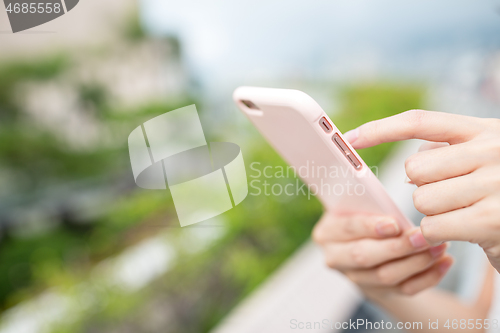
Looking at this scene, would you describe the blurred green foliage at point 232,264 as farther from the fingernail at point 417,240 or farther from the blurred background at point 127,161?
the fingernail at point 417,240

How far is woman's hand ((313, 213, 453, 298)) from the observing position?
1.23 feet

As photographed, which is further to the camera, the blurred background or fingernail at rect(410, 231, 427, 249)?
the blurred background

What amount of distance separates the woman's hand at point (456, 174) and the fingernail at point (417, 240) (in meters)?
0.08

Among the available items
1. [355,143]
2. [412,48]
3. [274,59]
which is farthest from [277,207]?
[412,48]

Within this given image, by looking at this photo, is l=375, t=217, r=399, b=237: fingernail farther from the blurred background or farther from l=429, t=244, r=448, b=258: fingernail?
the blurred background

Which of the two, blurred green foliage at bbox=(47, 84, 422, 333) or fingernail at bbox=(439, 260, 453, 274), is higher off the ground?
fingernail at bbox=(439, 260, 453, 274)

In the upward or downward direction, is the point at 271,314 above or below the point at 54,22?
below

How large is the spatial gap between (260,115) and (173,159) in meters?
0.23

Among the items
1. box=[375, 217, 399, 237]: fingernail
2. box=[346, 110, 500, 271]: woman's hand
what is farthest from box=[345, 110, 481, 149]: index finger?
box=[375, 217, 399, 237]: fingernail

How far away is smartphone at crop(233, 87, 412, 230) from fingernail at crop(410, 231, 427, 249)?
0.02 metres

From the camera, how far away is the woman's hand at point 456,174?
0.24 metres

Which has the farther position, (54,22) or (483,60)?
(483,60)

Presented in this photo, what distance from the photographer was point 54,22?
1.89ft

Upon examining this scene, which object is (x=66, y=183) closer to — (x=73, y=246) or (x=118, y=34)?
(x=73, y=246)
